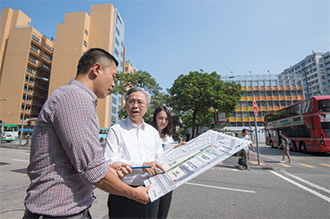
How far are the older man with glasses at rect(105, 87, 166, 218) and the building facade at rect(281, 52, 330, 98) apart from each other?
79796mm

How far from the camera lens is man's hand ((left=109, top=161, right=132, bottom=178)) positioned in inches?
47.3

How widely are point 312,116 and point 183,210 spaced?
1488cm

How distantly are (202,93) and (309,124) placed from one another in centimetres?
932

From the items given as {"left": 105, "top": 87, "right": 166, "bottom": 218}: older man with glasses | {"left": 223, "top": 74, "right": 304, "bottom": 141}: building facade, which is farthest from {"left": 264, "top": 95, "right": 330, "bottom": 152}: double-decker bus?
{"left": 223, "top": 74, "right": 304, "bottom": 141}: building facade

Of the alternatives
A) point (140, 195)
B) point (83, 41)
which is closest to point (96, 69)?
point (140, 195)

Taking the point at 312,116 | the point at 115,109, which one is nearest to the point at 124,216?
the point at 312,116

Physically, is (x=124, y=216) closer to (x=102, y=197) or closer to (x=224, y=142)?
(x=224, y=142)

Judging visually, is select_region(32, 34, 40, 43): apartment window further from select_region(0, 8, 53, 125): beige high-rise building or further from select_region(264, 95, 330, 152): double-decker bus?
select_region(264, 95, 330, 152): double-decker bus

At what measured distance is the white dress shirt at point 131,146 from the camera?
1.46 meters

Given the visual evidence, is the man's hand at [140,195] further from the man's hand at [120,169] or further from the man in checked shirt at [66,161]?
the man's hand at [120,169]

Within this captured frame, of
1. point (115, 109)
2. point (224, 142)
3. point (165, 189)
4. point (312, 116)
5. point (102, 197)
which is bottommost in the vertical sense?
point (102, 197)

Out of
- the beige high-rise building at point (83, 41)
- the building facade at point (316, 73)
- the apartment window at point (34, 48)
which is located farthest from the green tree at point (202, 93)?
the building facade at point (316, 73)

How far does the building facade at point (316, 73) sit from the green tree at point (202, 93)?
62116 millimetres

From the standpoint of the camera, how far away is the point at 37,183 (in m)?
0.94
